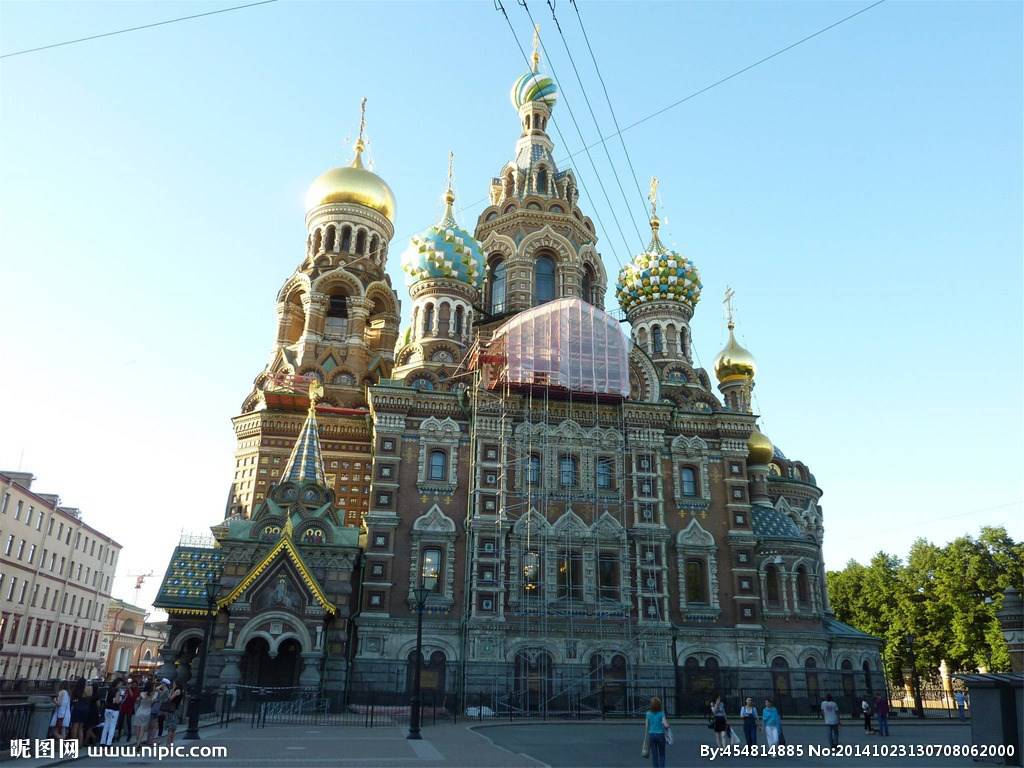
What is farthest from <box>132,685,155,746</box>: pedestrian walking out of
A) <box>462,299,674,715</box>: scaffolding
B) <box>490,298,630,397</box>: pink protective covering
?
<box>490,298,630,397</box>: pink protective covering

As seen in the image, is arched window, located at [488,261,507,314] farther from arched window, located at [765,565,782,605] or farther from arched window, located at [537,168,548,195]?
→ arched window, located at [765,565,782,605]

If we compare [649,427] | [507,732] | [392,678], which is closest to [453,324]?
[649,427]

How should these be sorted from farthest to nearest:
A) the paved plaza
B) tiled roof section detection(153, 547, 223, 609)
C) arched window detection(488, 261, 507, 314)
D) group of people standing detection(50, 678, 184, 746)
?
arched window detection(488, 261, 507, 314), tiled roof section detection(153, 547, 223, 609), group of people standing detection(50, 678, 184, 746), the paved plaza

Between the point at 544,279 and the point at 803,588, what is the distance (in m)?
17.4

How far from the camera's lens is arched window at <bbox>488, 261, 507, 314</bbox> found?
37.0m

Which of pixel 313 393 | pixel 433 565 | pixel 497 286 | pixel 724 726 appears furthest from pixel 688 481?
pixel 724 726

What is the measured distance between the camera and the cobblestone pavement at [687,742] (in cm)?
1377

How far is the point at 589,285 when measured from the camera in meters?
38.5

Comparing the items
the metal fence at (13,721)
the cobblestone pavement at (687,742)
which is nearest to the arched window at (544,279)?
the cobblestone pavement at (687,742)

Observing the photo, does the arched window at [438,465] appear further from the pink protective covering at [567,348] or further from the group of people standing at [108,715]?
the group of people standing at [108,715]

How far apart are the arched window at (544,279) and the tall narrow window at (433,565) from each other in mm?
13605

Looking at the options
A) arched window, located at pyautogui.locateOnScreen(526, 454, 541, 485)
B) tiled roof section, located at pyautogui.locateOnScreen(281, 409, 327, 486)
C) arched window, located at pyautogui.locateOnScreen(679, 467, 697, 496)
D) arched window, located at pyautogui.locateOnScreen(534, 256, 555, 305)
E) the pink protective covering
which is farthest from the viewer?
arched window, located at pyautogui.locateOnScreen(534, 256, 555, 305)

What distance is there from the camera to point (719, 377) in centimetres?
4066

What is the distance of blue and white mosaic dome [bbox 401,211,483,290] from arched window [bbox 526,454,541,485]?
8771mm
